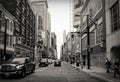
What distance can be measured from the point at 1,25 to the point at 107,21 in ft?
80.7

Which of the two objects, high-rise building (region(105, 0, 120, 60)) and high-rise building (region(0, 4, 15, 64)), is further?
high-rise building (region(0, 4, 15, 64))

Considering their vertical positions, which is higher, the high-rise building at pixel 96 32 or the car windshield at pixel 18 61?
the high-rise building at pixel 96 32

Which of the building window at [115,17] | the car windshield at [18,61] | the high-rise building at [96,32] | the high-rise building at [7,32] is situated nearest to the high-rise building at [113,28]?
the building window at [115,17]

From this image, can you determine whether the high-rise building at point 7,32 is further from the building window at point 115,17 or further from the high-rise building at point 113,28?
the building window at point 115,17

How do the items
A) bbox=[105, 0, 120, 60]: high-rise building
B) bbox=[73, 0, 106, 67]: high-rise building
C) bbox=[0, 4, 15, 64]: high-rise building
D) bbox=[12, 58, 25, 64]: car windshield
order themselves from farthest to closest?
bbox=[0, 4, 15, 64]: high-rise building
bbox=[73, 0, 106, 67]: high-rise building
bbox=[105, 0, 120, 60]: high-rise building
bbox=[12, 58, 25, 64]: car windshield

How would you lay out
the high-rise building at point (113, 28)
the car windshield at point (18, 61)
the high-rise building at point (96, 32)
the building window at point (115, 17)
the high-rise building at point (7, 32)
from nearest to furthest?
the car windshield at point (18, 61) → the high-rise building at point (113, 28) → the building window at point (115, 17) → the high-rise building at point (96, 32) → the high-rise building at point (7, 32)

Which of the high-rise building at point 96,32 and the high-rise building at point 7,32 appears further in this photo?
the high-rise building at point 7,32

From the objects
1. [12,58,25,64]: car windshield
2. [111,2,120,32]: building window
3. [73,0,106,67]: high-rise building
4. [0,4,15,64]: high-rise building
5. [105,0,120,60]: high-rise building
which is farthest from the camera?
[0,4,15,64]: high-rise building

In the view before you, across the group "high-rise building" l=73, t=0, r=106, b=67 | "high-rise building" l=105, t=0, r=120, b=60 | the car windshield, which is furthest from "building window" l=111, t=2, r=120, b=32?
the car windshield

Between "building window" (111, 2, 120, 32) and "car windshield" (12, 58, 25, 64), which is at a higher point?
"building window" (111, 2, 120, 32)

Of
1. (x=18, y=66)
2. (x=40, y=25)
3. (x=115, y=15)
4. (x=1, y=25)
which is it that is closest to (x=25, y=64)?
(x=18, y=66)

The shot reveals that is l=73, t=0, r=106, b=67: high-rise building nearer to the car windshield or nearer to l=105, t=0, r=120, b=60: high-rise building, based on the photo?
l=105, t=0, r=120, b=60: high-rise building

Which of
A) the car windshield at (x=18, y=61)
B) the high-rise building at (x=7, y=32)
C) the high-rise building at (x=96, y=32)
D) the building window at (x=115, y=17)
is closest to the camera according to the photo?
the car windshield at (x=18, y=61)

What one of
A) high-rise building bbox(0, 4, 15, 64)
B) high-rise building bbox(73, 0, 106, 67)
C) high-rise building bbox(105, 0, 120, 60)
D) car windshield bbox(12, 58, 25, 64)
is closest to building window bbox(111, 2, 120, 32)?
high-rise building bbox(105, 0, 120, 60)
